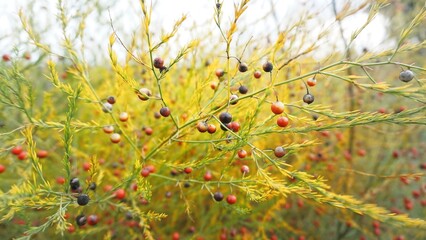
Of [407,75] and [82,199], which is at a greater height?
[407,75]

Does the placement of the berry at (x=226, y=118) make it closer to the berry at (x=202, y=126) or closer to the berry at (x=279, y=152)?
the berry at (x=202, y=126)

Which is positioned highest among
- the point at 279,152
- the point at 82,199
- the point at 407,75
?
the point at 407,75

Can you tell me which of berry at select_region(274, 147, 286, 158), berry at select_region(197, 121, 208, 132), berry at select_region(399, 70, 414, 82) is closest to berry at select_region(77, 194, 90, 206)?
berry at select_region(197, 121, 208, 132)

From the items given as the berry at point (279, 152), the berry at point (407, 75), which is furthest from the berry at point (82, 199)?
the berry at point (407, 75)

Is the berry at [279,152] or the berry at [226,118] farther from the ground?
the berry at [226,118]

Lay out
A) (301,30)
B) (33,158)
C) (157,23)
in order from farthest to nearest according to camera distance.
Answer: (157,23), (301,30), (33,158)

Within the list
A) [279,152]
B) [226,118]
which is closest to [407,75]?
[279,152]

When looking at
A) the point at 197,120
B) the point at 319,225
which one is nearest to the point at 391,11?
the point at 319,225

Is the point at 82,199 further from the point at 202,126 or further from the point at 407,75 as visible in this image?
the point at 407,75

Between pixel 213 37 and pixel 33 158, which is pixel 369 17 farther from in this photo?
pixel 213 37

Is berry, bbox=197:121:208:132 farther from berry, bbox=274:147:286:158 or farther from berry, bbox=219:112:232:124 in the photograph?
berry, bbox=274:147:286:158

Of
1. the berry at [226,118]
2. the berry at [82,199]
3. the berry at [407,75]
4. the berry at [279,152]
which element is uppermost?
the berry at [407,75]
